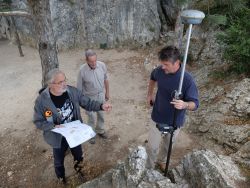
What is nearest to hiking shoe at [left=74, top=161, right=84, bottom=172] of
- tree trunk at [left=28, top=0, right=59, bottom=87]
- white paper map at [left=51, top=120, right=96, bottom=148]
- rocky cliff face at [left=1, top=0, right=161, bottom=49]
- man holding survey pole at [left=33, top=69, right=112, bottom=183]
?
man holding survey pole at [left=33, top=69, right=112, bottom=183]

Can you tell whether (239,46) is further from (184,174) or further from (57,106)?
(57,106)

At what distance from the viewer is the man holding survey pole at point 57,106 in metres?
4.37

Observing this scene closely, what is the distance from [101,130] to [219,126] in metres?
2.66

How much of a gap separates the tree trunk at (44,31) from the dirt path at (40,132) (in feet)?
5.94

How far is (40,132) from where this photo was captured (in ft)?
25.0

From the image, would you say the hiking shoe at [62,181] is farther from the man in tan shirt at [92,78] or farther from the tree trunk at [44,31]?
the tree trunk at [44,31]

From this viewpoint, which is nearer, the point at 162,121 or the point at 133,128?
the point at 162,121

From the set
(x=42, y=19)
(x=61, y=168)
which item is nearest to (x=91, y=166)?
(x=61, y=168)

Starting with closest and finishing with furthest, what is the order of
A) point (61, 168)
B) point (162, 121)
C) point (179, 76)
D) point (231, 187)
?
point (231, 187) < point (179, 76) < point (162, 121) < point (61, 168)

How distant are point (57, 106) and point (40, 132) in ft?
10.8

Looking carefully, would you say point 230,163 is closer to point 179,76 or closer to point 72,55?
point 179,76

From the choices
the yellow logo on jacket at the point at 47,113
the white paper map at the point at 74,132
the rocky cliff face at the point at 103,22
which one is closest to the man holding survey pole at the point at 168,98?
the white paper map at the point at 74,132

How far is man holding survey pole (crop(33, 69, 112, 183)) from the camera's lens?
4367mm

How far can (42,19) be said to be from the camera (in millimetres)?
6180
